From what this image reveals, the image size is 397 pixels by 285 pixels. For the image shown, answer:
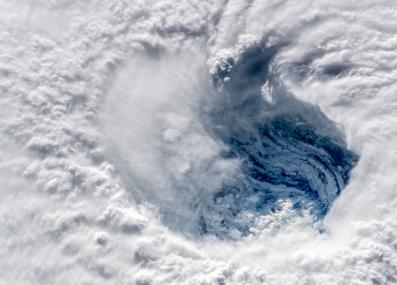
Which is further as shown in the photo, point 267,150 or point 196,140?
point 267,150

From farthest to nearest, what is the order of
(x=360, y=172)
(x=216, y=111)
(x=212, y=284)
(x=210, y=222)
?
(x=216, y=111), (x=210, y=222), (x=360, y=172), (x=212, y=284)

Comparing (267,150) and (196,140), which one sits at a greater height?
(196,140)

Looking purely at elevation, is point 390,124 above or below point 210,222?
above

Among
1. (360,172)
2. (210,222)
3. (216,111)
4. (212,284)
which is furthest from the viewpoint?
(216,111)

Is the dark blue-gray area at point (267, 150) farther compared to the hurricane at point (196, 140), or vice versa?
the dark blue-gray area at point (267, 150)

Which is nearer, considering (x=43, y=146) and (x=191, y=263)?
(x=191, y=263)

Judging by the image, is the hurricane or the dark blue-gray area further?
the dark blue-gray area

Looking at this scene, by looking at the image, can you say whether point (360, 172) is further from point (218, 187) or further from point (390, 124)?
point (218, 187)

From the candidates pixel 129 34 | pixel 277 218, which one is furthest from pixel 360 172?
pixel 129 34
